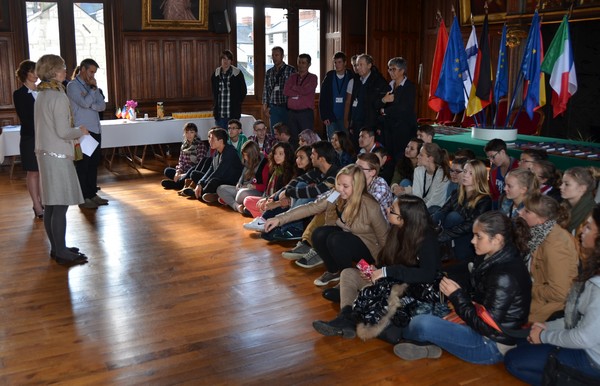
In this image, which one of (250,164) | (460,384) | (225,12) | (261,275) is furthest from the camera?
(225,12)

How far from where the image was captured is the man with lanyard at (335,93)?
326 inches

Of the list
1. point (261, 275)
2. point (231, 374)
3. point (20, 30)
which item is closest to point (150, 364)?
point (231, 374)

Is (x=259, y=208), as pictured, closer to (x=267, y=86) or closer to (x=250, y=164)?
(x=250, y=164)

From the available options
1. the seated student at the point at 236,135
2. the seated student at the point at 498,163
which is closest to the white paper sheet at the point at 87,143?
the seated student at the point at 236,135

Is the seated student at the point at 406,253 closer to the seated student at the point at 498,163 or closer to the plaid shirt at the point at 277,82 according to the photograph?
the seated student at the point at 498,163

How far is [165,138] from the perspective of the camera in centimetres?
986

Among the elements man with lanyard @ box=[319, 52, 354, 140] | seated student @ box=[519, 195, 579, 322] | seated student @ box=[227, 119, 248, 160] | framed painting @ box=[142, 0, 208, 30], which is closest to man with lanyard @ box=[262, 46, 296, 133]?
man with lanyard @ box=[319, 52, 354, 140]

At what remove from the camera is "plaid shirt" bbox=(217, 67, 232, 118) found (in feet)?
30.5

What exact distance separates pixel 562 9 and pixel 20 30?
8.03 meters

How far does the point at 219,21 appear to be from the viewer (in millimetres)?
11352

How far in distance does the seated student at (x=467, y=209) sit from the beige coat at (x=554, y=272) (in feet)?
4.06

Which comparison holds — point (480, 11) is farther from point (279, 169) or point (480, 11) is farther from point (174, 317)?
point (174, 317)

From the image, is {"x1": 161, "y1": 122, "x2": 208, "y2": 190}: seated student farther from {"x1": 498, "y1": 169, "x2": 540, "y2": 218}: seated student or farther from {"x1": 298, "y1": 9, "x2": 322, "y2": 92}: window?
{"x1": 498, "y1": 169, "x2": 540, "y2": 218}: seated student

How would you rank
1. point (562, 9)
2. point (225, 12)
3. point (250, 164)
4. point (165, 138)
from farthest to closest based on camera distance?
1. point (225, 12)
2. point (165, 138)
3. point (562, 9)
4. point (250, 164)
